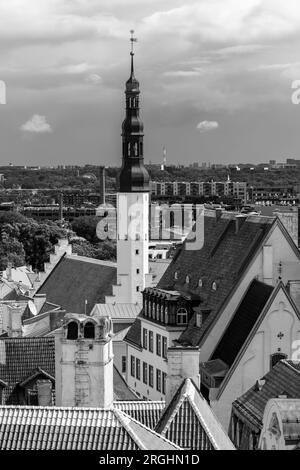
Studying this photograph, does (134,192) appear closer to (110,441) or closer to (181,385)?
(181,385)

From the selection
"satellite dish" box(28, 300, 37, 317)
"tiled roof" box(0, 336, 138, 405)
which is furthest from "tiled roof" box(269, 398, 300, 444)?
"satellite dish" box(28, 300, 37, 317)

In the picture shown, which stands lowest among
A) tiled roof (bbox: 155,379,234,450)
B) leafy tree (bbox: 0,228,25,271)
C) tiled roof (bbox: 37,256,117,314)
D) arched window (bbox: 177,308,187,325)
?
leafy tree (bbox: 0,228,25,271)

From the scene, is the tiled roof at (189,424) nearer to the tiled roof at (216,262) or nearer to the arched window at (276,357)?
the arched window at (276,357)

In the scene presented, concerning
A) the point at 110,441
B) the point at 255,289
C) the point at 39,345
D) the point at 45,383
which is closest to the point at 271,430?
the point at 110,441

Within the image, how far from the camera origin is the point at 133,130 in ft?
252

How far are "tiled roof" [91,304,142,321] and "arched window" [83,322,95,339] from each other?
37.3 meters

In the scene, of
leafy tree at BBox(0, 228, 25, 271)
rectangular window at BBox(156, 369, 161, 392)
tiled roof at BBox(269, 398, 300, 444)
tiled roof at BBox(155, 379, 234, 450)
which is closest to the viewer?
tiled roof at BBox(269, 398, 300, 444)

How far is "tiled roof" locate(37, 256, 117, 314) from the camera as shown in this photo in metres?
78.2

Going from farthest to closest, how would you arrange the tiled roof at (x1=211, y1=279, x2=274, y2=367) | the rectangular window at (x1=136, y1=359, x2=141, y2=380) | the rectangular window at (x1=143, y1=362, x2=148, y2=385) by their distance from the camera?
the rectangular window at (x1=136, y1=359, x2=141, y2=380), the rectangular window at (x1=143, y1=362, x2=148, y2=385), the tiled roof at (x1=211, y1=279, x2=274, y2=367)

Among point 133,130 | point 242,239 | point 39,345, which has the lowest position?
point 39,345

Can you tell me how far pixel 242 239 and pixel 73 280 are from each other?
32.8 m

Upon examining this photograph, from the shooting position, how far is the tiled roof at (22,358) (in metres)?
40.3

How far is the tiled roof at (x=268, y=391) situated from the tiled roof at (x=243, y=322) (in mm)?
12978

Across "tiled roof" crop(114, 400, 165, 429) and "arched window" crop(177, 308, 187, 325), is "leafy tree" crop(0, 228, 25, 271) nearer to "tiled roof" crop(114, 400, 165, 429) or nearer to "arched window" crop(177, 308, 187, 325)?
"arched window" crop(177, 308, 187, 325)
